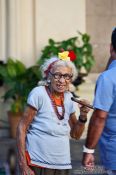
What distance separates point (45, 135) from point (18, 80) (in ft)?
15.3

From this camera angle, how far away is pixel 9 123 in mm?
8953

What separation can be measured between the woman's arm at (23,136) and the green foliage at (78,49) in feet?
14.8

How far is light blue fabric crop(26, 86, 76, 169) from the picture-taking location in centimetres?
418

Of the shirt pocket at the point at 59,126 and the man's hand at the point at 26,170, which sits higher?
the shirt pocket at the point at 59,126

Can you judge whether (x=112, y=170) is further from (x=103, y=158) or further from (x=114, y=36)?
(x=114, y=36)

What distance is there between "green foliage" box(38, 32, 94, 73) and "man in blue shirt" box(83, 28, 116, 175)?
4744 millimetres

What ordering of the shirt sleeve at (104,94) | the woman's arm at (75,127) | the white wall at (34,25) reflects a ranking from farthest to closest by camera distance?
the white wall at (34,25) < the woman's arm at (75,127) < the shirt sleeve at (104,94)

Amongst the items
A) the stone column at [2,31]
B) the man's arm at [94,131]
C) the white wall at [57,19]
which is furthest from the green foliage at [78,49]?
the man's arm at [94,131]

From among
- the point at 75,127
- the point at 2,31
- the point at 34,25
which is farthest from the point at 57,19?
the point at 75,127

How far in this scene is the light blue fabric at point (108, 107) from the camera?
383 centimetres

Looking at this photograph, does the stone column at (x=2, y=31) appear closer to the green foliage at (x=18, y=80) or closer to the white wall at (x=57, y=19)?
the green foliage at (x=18, y=80)

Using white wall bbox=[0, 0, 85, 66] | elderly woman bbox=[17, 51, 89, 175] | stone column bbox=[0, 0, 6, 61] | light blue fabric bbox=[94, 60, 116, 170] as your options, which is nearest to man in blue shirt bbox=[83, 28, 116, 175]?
light blue fabric bbox=[94, 60, 116, 170]

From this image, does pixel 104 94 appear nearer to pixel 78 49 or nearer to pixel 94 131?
pixel 94 131

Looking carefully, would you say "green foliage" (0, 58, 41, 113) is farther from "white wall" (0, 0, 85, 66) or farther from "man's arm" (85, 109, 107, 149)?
"man's arm" (85, 109, 107, 149)
